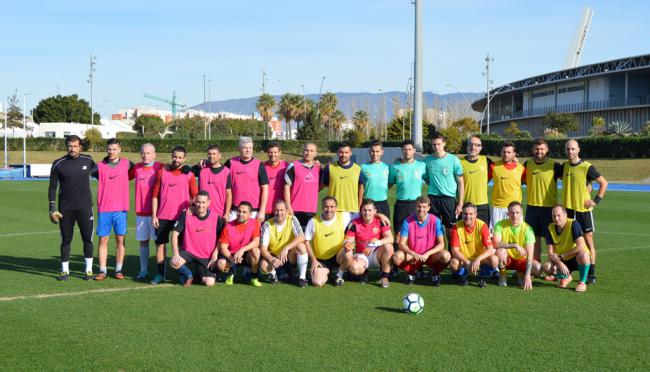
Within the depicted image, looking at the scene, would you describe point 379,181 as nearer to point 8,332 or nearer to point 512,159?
point 512,159

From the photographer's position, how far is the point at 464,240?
27.1 ft

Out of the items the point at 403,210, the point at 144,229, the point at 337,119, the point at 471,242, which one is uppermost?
the point at 337,119

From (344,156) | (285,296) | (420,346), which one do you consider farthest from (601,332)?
(344,156)

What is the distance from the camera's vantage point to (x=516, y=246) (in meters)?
8.11

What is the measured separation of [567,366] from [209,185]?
503 cm

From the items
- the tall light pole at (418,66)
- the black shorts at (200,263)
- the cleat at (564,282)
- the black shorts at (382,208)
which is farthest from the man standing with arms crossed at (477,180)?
the tall light pole at (418,66)

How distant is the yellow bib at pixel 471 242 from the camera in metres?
8.21

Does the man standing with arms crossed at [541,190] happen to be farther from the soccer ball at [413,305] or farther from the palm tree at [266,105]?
the palm tree at [266,105]

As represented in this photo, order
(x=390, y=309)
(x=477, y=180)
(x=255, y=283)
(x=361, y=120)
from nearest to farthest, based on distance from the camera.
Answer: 1. (x=390, y=309)
2. (x=255, y=283)
3. (x=477, y=180)
4. (x=361, y=120)

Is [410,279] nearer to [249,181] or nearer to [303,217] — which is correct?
Result: [303,217]

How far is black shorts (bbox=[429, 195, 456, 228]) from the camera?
905 centimetres

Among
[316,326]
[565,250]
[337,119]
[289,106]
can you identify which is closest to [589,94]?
[337,119]

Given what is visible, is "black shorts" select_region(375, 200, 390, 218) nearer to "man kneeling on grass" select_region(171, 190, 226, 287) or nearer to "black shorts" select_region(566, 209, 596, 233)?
"man kneeling on grass" select_region(171, 190, 226, 287)

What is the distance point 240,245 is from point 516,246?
11.3ft
